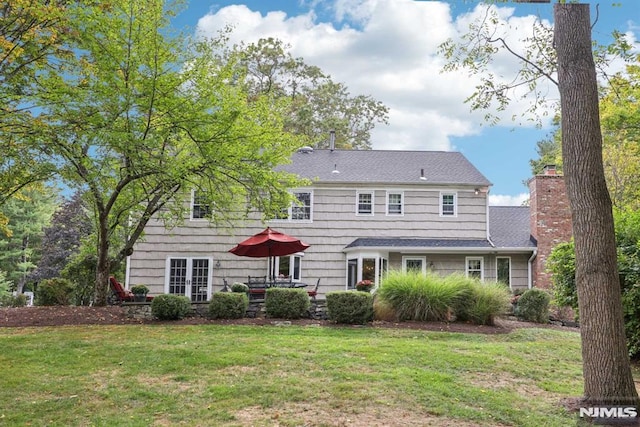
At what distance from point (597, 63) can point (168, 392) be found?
7018 millimetres

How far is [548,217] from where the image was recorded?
57.0 ft

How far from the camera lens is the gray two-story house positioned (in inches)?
717

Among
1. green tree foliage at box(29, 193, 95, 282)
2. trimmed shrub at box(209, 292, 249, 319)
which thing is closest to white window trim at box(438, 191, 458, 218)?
trimmed shrub at box(209, 292, 249, 319)

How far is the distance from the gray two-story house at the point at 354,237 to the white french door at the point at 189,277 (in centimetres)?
4

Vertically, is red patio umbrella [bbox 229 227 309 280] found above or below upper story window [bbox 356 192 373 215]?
below

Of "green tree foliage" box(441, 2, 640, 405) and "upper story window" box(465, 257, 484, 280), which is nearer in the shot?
"green tree foliage" box(441, 2, 640, 405)

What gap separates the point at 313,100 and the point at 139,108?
20.7 m

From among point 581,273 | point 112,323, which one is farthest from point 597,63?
point 112,323

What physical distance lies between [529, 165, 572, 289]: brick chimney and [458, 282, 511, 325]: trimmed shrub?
6.85 metres

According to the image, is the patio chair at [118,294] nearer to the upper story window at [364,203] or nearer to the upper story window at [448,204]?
the upper story window at [364,203]

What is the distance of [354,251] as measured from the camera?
1803cm

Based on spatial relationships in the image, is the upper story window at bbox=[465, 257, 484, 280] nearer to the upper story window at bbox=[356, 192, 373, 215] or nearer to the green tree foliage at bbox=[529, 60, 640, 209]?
the upper story window at bbox=[356, 192, 373, 215]

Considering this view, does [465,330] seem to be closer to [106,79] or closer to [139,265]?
[106,79]

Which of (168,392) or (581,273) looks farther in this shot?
(168,392)
